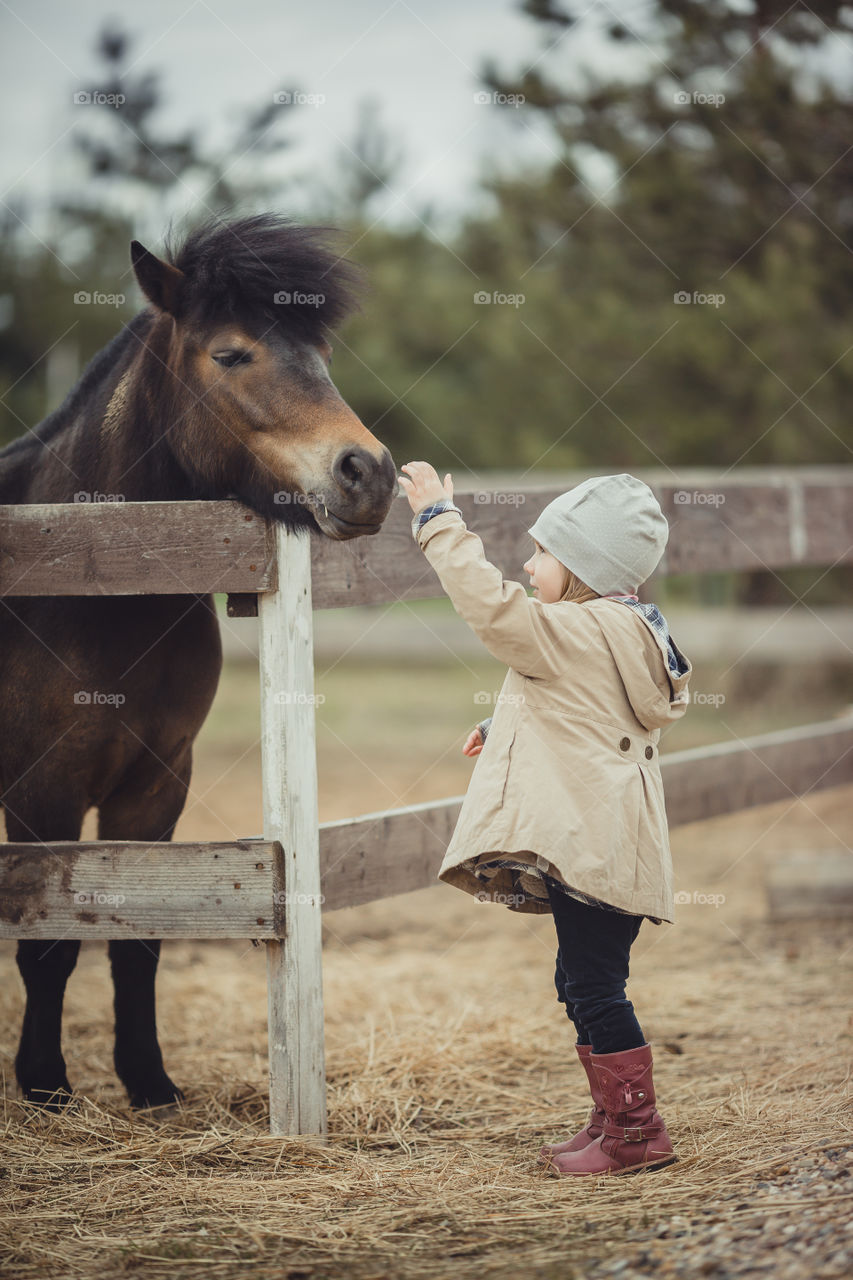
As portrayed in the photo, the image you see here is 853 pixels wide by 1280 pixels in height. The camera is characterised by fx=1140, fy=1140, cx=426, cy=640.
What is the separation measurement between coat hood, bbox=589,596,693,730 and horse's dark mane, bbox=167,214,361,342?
1.08 metres

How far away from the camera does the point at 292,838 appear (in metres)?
2.71

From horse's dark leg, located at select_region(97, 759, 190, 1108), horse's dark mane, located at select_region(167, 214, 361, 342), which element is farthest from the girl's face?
horse's dark leg, located at select_region(97, 759, 190, 1108)

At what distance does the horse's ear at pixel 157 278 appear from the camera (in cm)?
284

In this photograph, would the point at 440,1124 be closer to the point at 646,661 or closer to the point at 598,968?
the point at 598,968

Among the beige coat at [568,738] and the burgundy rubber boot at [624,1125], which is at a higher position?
the beige coat at [568,738]

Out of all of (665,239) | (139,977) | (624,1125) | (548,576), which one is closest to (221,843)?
(139,977)

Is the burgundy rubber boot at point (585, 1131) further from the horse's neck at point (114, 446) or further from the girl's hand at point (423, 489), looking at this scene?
the horse's neck at point (114, 446)

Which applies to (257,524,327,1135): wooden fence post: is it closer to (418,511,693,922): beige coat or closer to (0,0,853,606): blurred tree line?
(418,511,693,922): beige coat

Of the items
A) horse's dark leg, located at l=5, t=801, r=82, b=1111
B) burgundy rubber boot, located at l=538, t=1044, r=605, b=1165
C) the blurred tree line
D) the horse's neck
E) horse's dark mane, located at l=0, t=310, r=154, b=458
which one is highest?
the blurred tree line

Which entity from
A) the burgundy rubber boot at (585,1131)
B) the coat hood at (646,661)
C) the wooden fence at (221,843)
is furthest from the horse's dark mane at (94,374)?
the burgundy rubber boot at (585,1131)

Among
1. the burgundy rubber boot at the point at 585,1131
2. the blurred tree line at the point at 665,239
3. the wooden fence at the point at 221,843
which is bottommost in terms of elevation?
the burgundy rubber boot at the point at 585,1131

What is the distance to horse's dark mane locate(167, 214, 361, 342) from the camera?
2.82 m

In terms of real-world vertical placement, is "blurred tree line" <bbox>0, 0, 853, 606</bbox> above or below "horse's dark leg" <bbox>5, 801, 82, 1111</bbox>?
above

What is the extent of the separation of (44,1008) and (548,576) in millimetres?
1772
